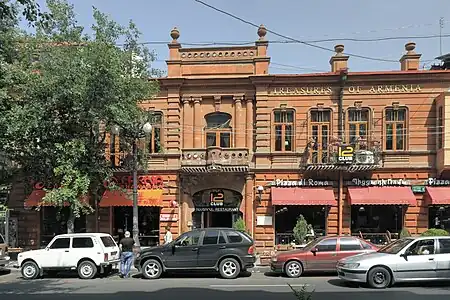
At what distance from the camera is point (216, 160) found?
908 inches

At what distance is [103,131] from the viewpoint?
2156 cm

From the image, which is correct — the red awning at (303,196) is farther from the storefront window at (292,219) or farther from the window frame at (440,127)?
the window frame at (440,127)

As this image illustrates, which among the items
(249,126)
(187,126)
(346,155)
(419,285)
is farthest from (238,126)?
(419,285)

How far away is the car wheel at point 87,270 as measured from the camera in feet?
53.0

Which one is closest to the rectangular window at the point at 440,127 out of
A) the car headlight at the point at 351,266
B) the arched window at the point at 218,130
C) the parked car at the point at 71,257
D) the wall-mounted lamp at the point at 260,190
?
the wall-mounted lamp at the point at 260,190

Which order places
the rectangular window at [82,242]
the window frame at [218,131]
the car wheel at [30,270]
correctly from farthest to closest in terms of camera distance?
the window frame at [218,131]
the rectangular window at [82,242]
the car wheel at [30,270]

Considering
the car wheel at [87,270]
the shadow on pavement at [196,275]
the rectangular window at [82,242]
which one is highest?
the rectangular window at [82,242]

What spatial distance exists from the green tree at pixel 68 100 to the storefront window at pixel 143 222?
4085mm

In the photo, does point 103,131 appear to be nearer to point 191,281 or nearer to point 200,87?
point 200,87

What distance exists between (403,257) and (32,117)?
1455 cm

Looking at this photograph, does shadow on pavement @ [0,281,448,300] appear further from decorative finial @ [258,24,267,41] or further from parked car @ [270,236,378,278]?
decorative finial @ [258,24,267,41]

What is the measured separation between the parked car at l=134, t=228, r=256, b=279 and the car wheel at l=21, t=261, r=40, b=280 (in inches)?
146

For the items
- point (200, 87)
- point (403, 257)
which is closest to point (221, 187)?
point (200, 87)

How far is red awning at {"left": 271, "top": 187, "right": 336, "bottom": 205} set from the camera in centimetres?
2295
